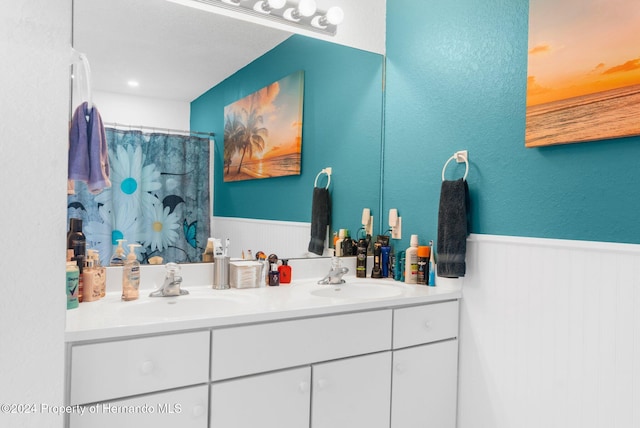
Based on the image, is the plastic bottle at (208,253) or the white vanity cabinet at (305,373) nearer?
the white vanity cabinet at (305,373)

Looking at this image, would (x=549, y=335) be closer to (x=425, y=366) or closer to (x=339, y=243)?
(x=425, y=366)

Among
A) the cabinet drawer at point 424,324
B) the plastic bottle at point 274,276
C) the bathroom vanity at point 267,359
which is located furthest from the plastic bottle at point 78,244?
the cabinet drawer at point 424,324

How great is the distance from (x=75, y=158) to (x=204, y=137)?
65 cm

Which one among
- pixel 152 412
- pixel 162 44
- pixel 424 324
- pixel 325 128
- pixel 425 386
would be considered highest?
pixel 162 44

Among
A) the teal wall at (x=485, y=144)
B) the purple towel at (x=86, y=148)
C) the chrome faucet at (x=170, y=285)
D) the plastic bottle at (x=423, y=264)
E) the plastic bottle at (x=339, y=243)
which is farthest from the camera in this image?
the plastic bottle at (x=339, y=243)

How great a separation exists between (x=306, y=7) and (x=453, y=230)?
125 centimetres

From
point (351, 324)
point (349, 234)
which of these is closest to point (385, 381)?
point (351, 324)

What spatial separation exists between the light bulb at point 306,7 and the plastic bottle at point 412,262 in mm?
1181

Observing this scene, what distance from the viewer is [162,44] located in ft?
6.09

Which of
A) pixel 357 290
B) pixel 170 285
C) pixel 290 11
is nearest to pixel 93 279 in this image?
pixel 170 285

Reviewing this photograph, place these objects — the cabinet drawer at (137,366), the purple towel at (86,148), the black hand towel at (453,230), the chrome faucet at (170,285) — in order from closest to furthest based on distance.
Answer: the cabinet drawer at (137,366) < the purple towel at (86,148) < the chrome faucet at (170,285) < the black hand towel at (453,230)

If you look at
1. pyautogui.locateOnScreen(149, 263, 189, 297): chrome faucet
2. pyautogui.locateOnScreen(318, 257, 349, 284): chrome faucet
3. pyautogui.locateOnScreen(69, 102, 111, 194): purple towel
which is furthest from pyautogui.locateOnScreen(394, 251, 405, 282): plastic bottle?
pyautogui.locateOnScreen(69, 102, 111, 194): purple towel

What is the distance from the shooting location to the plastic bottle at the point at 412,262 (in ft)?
6.82

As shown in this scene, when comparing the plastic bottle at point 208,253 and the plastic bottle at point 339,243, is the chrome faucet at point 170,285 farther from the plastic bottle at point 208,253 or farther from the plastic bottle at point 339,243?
the plastic bottle at point 339,243
